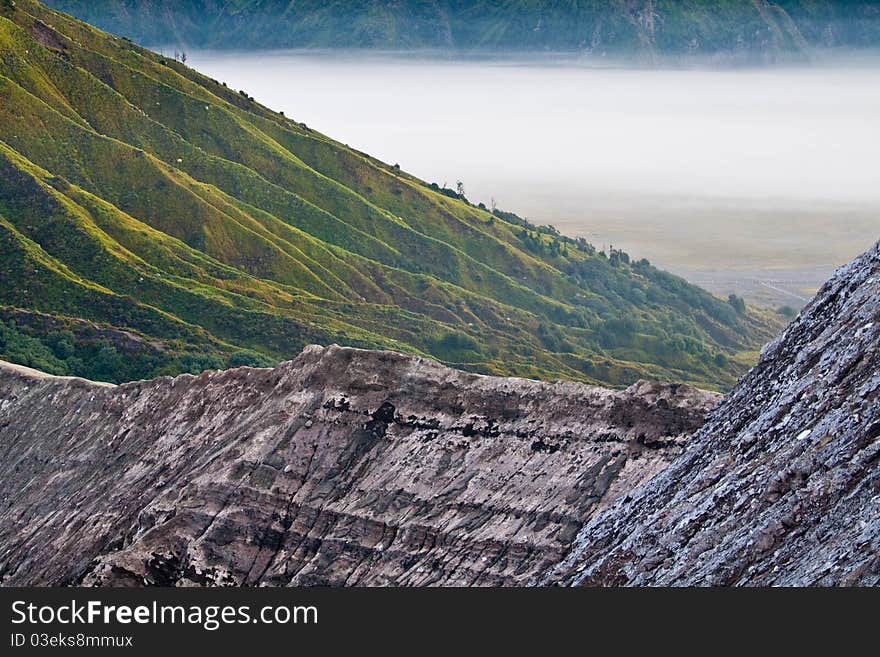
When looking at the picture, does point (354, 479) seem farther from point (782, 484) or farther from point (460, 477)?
point (782, 484)

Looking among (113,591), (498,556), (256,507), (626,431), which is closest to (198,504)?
(256,507)

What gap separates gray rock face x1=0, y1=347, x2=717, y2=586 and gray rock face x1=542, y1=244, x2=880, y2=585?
30.4 ft

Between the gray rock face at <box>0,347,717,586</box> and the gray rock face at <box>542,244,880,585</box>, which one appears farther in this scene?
the gray rock face at <box>0,347,717,586</box>

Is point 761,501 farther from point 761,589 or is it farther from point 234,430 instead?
point 234,430

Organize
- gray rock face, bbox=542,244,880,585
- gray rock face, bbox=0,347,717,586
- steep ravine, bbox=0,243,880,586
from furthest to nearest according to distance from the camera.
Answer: gray rock face, bbox=0,347,717,586 < steep ravine, bbox=0,243,880,586 < gray rock face, bbox=542,244,880,585

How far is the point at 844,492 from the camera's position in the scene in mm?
57812

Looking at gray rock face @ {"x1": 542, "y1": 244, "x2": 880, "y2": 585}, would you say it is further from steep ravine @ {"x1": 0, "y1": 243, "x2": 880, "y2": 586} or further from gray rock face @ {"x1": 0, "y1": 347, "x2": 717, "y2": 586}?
gray rock face @ {"x1": 0, "y1": 347, "x2": 717, "y2": 586}

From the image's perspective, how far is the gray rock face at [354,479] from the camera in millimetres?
83688

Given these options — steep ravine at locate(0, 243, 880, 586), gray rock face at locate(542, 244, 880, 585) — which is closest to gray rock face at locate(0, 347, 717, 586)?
steep ravine at locate(0, 243, 880, 586)

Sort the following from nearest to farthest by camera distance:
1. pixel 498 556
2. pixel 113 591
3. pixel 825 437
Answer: pixel 113 591 < pixel 825 437 < pixel 498 556

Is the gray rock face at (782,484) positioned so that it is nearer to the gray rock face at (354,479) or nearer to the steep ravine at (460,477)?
the steep ravine at (460,477)

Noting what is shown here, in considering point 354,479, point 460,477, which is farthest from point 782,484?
point 354,479

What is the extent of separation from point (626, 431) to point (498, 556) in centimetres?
1083

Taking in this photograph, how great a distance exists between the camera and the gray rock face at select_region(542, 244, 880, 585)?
187 feet
